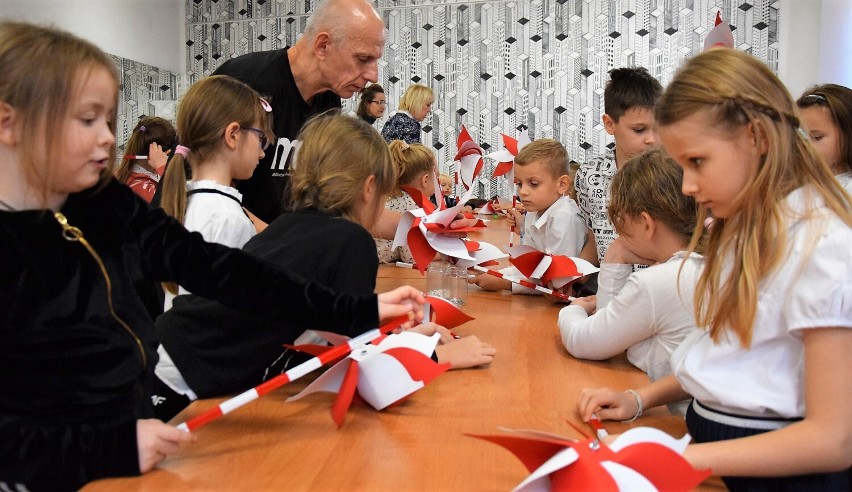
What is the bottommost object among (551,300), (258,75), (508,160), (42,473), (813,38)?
(551,300)

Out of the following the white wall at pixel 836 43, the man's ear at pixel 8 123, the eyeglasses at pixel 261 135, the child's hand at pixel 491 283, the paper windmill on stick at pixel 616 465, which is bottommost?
the child's hand at pixel 491 283

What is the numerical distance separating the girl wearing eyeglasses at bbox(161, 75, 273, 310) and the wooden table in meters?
0.53

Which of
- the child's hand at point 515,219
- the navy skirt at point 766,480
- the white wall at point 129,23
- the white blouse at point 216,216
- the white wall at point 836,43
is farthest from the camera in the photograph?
the white wall at point 129,23

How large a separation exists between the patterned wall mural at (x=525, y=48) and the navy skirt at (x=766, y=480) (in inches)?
225

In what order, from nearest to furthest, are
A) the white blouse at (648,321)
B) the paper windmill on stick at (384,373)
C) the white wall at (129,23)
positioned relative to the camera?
1. the paper windmill on stick at (384,373)
2. the white blouse at (648,321)
3. the white wall at (129,23)

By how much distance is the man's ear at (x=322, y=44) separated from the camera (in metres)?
2.29

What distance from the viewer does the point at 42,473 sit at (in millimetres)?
866

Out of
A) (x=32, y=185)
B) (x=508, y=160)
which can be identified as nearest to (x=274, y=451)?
(x=32, y=185)

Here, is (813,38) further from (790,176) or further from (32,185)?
(32,185)

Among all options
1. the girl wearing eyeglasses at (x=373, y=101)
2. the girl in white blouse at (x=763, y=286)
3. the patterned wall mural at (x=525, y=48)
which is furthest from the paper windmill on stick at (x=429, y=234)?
the patterned wall mural at (x=525, y=48)

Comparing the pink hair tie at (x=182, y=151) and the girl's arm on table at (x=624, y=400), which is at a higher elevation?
the pink hair tie at (x=182, y=151)

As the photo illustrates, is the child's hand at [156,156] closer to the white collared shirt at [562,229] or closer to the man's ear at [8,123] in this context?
the white collared shirt at [562,229]

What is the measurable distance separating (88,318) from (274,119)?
140 cm

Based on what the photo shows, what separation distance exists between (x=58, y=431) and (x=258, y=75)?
1551mm
